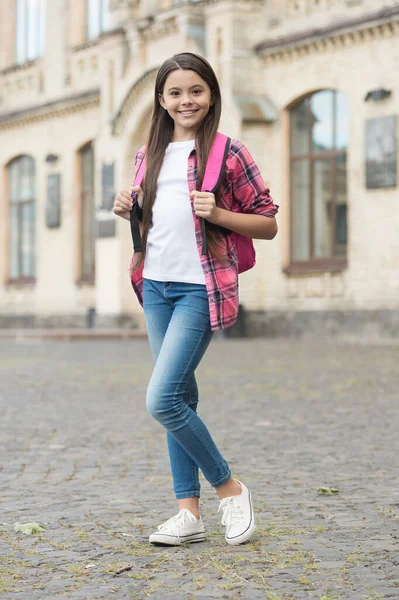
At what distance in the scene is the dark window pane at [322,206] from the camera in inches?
944

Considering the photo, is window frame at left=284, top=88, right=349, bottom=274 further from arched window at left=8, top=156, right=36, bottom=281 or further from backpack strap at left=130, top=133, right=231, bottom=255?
backpack strap at left=130, top=133, right=231, bottom=255

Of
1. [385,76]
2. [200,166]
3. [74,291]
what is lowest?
[74,291]

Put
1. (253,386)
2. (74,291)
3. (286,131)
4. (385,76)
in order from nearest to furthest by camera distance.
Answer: (253,386)
(385,76)
(286,131)
(74,291)

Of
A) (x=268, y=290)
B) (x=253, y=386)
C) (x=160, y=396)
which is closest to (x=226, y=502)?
(x=160, y=396)

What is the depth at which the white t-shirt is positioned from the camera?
5.13 m

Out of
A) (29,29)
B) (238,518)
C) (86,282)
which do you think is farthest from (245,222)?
(29,29)

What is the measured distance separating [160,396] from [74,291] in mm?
27132

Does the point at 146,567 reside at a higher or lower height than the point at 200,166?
lower

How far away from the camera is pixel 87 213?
1267 inches

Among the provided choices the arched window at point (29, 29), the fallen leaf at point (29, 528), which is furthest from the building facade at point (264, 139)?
the fallen leaf at point (29, 528)

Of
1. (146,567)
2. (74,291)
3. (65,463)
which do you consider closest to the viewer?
(146,567)

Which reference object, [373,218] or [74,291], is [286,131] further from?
[74,291]

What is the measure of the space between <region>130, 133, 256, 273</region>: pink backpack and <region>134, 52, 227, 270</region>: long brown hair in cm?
3

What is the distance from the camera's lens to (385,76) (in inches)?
880
